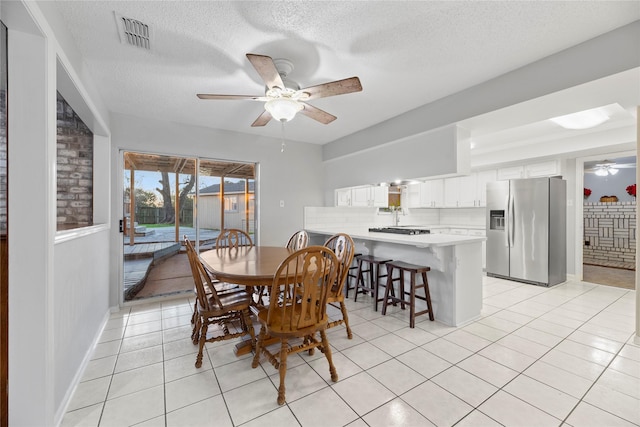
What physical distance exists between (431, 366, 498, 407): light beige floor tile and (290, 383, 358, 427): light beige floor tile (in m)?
0.71

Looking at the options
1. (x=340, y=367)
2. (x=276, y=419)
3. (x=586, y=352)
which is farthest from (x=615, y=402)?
(x=276, y=419)

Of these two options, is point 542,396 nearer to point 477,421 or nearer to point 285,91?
point 477,421

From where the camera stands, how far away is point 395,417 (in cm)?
159

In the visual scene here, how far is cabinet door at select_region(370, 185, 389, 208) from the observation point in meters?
5.04

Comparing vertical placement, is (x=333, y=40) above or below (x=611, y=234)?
above

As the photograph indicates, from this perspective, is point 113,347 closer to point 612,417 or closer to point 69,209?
point 69,209

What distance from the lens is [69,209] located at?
7.95 ft

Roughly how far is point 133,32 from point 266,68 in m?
0.99

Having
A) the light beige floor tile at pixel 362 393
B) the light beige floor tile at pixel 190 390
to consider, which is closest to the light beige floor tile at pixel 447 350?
the light beige floor tile at pixel 362 393

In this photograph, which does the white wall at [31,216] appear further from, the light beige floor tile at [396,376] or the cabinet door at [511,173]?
the cabinet door at [511,173]

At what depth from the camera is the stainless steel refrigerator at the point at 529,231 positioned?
437 centimetres

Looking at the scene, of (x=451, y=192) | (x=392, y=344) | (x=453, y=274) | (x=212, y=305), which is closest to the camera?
(x=212, y=305)

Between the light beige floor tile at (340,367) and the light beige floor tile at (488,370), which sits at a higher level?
the light beige floor tile at (488,370)

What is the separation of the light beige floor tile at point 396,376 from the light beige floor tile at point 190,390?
43.7 inches
